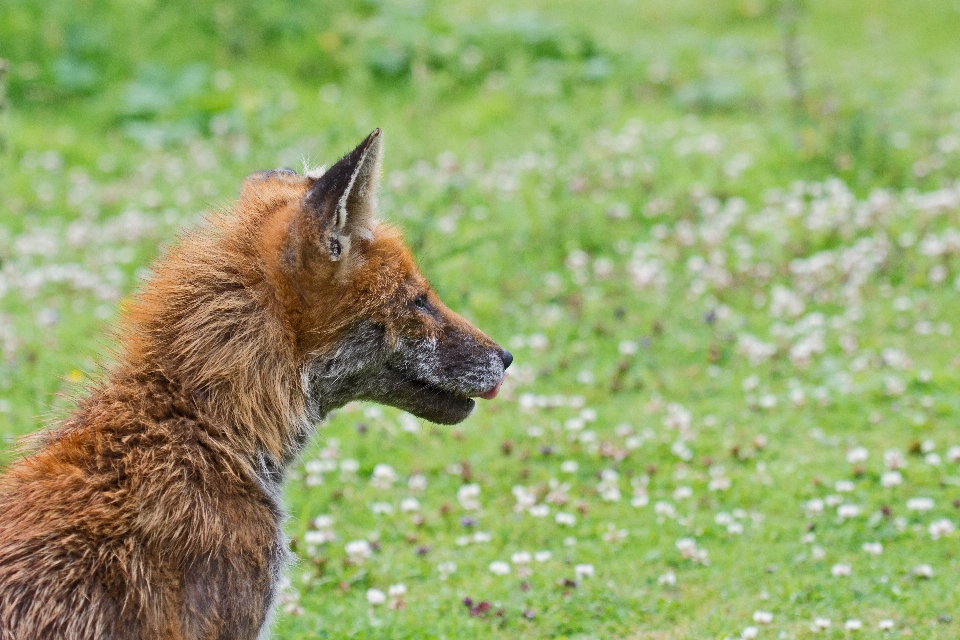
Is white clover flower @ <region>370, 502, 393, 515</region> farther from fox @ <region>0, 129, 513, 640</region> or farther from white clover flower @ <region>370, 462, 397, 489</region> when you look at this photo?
fox @ <region>0, 129, 513, 640</region>

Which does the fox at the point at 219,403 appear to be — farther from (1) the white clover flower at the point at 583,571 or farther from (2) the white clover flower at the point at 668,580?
(2) the white clover flower at the point at 668,580

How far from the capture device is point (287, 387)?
4.17 metres

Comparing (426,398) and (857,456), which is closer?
(426,398)

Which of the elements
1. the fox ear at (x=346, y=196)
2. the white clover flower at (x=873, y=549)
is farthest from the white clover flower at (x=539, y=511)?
the fox ear at (x=346, y=196)

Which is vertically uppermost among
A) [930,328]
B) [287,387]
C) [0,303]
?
[930,328]

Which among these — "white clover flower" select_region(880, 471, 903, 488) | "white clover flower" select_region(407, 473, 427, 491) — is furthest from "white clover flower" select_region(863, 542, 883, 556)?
"white clover flower" select_region(407, 473, 427, 491)

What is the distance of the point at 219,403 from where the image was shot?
4070 mm

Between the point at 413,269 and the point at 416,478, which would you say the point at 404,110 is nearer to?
the point at 416,478

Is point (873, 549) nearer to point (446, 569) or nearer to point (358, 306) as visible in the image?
point (446, 569)

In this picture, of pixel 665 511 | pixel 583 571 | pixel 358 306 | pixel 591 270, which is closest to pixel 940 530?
pixel 665 511

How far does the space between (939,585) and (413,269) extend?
293cm

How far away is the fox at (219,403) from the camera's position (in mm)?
3646

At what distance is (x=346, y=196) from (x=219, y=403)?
88 centimetres

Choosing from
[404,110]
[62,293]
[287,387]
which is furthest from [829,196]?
[287,387]
